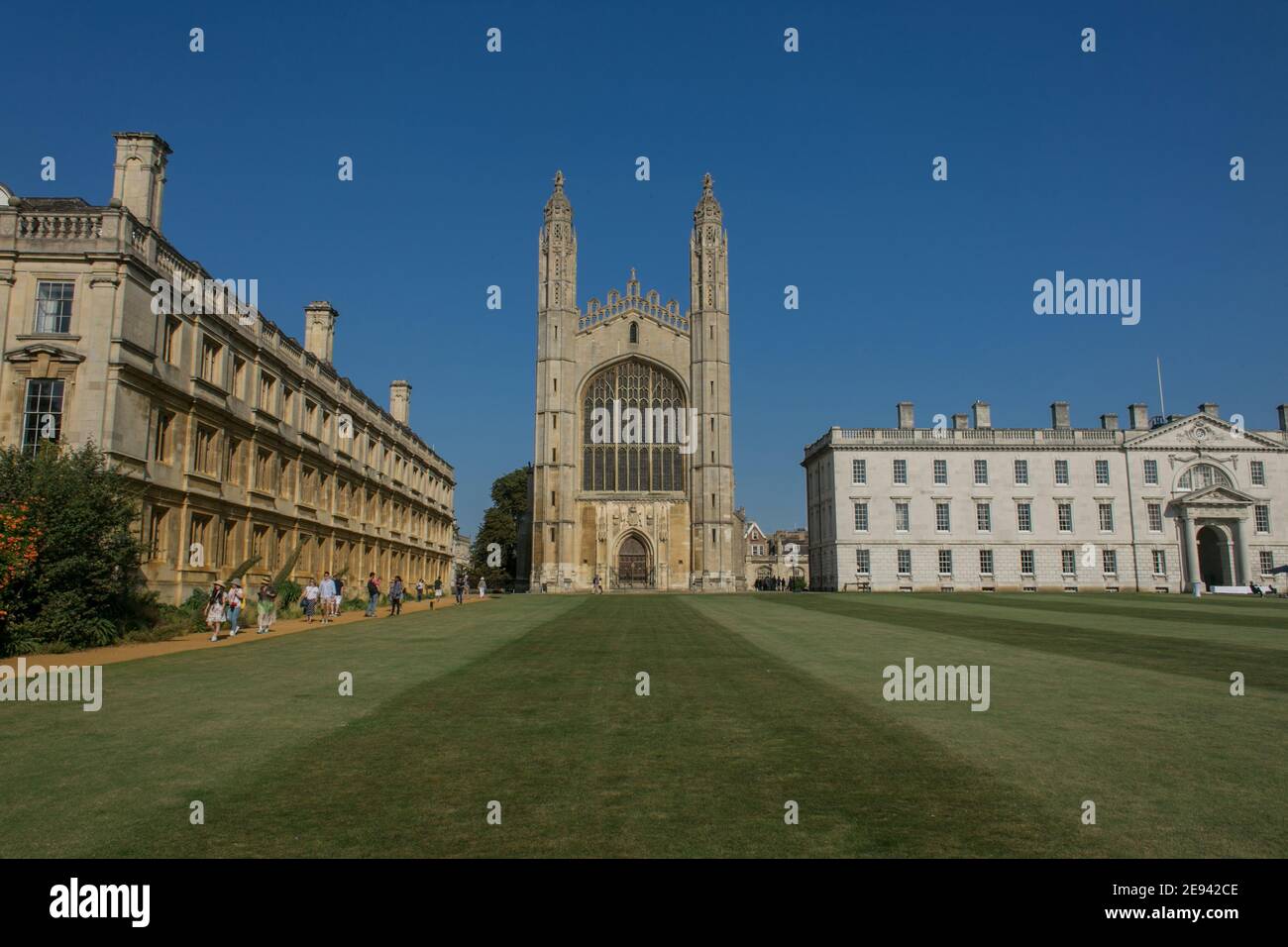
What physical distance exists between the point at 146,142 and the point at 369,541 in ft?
81.3

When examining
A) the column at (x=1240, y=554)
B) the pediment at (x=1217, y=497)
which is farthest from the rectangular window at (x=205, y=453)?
the column at (x=1240, y=554)

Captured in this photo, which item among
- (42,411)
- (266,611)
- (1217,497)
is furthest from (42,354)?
(1217,497)

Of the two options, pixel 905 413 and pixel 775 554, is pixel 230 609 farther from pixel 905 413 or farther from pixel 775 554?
pixel 775 554

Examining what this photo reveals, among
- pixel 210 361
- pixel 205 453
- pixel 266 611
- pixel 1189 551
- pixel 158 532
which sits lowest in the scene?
pixel 266 611

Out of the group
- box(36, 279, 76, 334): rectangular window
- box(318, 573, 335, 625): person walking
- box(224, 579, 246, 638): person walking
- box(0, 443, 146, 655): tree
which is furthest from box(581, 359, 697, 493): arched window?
box(0, 443, 146, 655): tree

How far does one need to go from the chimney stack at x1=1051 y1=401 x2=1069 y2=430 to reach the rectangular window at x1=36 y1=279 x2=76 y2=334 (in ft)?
216

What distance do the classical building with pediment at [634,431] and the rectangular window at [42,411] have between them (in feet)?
148

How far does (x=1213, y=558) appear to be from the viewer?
6706cm

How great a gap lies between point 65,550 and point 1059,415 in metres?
68.3

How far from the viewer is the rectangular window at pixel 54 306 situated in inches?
870

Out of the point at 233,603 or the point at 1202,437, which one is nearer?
the point at 233,603
